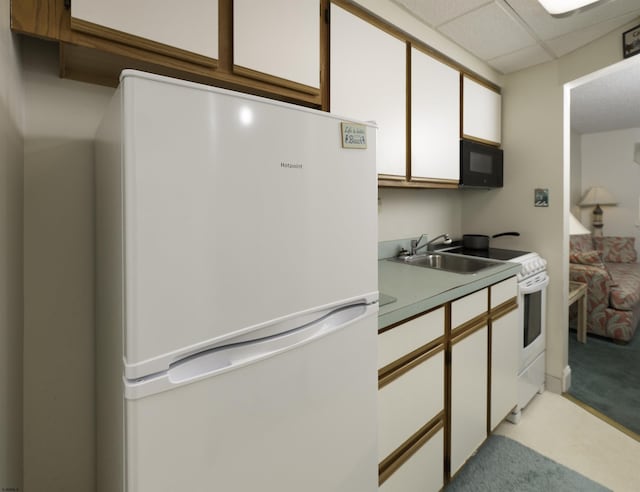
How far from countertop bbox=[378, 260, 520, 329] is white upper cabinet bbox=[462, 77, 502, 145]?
919 millimetres

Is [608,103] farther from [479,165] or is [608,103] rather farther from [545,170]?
[479,165]

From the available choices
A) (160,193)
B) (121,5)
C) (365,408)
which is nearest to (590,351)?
(365,408)

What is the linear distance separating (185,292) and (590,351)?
3.50 m

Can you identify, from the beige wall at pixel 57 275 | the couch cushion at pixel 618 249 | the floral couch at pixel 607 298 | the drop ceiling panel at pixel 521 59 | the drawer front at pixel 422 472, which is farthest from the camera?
the couch cushion at pixel 618 249

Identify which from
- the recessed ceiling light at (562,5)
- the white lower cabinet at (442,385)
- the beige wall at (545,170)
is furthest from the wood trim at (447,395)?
the recessed ceiling light at (562,5)

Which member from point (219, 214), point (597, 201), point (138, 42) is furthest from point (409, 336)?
point (597, 201)

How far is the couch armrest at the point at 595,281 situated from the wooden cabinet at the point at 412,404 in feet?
8.72

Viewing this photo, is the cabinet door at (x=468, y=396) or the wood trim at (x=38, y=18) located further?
the cabinet door at (x=468, y=396)

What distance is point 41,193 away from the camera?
98cm

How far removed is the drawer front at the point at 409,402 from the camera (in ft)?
3.66

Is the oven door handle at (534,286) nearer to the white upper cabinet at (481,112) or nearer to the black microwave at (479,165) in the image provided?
the black microwave at (479,165)

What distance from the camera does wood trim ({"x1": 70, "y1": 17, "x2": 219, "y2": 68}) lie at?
81 cm

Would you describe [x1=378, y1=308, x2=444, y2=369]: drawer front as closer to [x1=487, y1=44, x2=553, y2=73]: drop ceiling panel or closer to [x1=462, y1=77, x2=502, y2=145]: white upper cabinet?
[x1=462, y1=77, x2=502, y2=145]: white upper cabinet

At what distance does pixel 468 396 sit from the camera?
1.49m
